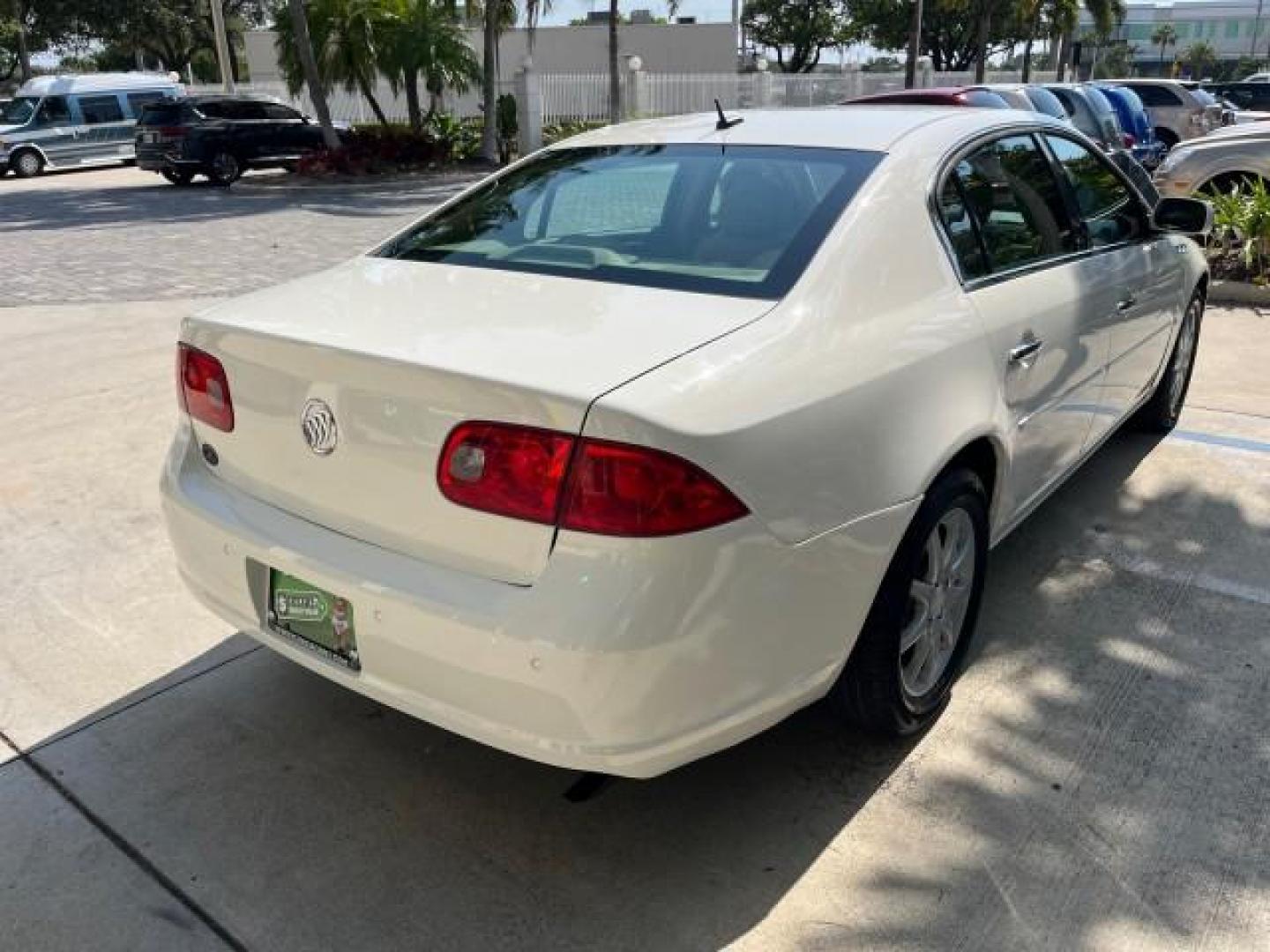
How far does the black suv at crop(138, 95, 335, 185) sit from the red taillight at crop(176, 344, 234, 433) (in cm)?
1978

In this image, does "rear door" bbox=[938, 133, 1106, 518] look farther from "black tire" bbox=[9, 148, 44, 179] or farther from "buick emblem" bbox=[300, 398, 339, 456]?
"black tire" bbox=[9, 148, 44, 179]

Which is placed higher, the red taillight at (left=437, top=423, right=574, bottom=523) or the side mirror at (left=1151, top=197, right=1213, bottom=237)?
the side mirror at (left=1151, top=197, right=1213, bottom=237)

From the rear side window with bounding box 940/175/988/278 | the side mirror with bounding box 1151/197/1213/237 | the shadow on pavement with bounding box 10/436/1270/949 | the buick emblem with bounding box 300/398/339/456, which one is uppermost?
the rear side window with bounding box 940/175/988/278

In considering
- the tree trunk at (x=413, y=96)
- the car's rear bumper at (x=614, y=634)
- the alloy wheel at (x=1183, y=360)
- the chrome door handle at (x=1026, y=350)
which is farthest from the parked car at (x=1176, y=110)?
the car's rear bumper at (x=614, y=634)

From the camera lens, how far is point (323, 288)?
9.63ft

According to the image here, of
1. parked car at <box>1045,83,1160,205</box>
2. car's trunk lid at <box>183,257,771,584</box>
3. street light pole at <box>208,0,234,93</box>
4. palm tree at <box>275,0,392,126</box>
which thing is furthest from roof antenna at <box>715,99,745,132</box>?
street light pole at <box>208,0,234,93</box>

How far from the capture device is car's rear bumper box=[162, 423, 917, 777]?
206 cm

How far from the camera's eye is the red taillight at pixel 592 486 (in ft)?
6.72

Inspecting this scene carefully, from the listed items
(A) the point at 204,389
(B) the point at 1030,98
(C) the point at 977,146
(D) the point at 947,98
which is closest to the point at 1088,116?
(B) the point at 1030,98

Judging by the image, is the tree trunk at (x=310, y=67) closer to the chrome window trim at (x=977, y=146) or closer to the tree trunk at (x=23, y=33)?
the chrome window trim at (x=977, y=146)

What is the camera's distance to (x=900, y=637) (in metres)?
2.74

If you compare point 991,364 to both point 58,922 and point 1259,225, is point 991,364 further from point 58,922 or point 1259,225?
point 1259,225

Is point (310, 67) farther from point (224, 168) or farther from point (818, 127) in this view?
point (818, 127)

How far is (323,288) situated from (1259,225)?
8.30m
